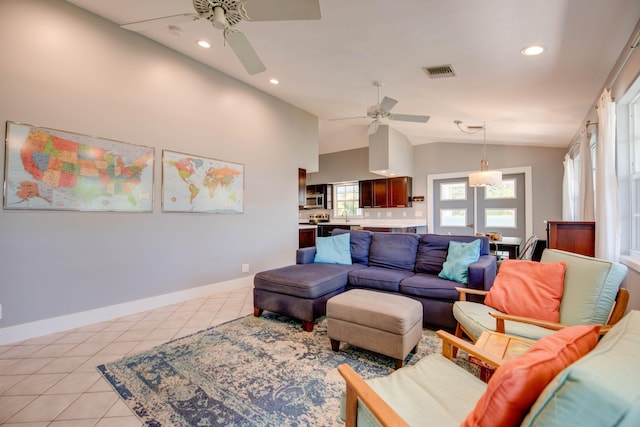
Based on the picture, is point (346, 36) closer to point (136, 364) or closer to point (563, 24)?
point (563, 24)

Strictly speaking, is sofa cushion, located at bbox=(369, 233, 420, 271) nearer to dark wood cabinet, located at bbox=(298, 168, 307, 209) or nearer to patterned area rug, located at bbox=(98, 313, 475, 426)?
patterned area rug, located at bbox=(98, 313, 475, 426)

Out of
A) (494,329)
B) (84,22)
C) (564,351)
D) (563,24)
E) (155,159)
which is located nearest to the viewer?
(564,351)

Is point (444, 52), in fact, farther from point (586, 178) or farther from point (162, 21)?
point (162, 21)

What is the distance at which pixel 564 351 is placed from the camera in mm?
737

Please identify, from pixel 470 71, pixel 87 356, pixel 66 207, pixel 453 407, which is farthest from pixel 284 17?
pixel 87 356

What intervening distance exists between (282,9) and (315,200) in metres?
6.24

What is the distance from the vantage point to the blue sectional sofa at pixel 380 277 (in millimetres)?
2645

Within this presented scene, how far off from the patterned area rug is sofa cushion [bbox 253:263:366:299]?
388mm

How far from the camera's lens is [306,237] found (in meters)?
5.86

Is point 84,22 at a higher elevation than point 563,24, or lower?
higher

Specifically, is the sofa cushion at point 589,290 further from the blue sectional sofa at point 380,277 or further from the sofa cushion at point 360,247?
the sofa cushion at point 360,247

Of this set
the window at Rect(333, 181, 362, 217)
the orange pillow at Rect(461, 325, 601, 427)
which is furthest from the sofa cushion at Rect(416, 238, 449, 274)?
the window at Rect(333, 181, 362, 217)

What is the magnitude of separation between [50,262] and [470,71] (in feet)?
15.0

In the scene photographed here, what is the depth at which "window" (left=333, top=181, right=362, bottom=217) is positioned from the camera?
7.58 m
